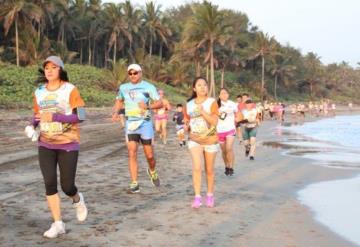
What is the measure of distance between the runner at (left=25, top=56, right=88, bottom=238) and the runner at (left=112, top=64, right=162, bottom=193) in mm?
2093

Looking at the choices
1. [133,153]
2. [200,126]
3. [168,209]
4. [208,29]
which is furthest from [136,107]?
[208,29]

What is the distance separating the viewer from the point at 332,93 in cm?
10775

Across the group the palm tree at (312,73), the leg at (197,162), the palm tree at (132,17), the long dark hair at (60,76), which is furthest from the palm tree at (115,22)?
the long dark hair at (60,76)

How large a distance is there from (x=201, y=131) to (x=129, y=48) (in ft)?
195

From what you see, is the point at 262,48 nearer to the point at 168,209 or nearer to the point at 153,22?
the point at 153,22

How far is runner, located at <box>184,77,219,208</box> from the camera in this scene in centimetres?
634

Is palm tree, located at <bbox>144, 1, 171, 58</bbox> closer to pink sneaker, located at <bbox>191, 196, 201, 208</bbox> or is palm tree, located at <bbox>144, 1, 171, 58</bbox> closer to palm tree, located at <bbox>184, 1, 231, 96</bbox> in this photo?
palm tree, located at <bbox>184, 1, 231, 96</bbox>

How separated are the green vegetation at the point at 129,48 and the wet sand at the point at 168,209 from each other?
1957 cm

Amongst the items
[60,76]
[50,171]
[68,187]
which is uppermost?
[60,76]

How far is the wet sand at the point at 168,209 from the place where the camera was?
4910mm

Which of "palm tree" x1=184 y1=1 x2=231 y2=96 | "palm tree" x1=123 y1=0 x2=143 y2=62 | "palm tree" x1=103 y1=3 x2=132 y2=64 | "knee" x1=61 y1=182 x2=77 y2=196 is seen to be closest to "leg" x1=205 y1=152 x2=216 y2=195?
"knee" x1=61 y1=182 x2=77 y2=196

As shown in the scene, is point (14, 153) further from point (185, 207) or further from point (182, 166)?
point (185, 207)

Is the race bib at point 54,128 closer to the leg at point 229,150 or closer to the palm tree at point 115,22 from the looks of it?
the leg at point 229,150

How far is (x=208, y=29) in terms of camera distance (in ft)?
167
